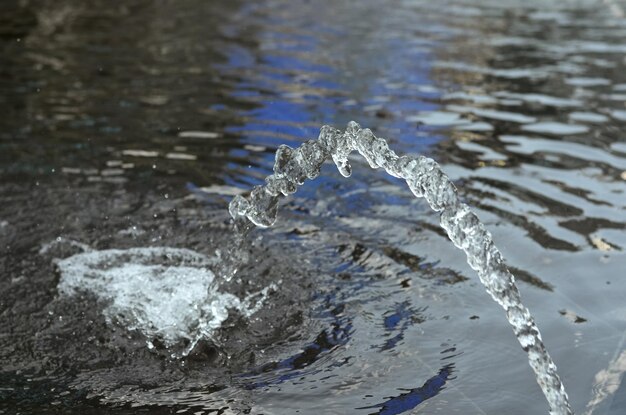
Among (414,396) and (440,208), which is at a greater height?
(440,208)

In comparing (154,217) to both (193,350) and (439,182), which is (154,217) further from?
(439,182)

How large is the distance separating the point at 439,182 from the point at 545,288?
1.25 m

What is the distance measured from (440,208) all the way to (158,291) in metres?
1.72

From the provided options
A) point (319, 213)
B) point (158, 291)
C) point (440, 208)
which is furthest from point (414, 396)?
point (319, 213)

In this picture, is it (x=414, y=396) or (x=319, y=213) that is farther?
(x=319, y=213)

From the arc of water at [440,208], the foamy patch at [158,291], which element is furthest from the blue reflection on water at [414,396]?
the foamy patch at [158,291]

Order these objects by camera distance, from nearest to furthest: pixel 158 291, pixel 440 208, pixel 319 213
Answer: pixel 440 208 < pixel 158 291 < pixel 319 213

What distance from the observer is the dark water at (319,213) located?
12.9ft

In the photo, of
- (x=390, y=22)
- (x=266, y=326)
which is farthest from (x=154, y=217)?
(x=390, y=22)

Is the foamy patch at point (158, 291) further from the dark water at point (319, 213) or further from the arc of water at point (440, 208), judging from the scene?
the arc of water at point (440, 208)

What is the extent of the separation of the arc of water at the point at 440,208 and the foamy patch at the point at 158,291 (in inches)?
18.6

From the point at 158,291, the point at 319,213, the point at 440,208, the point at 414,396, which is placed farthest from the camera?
the point at 319,213

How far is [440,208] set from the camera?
4023 mm

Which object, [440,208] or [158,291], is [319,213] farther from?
[440,208]
